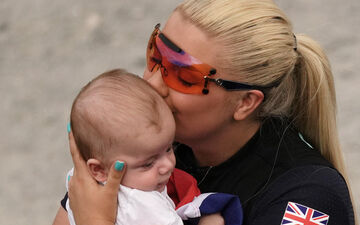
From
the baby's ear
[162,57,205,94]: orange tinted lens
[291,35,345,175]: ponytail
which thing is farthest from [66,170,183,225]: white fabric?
[291,35,345,175]: ponytail

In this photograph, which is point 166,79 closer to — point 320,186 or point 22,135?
point 320,186

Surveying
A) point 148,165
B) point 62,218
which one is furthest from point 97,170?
point 62,218

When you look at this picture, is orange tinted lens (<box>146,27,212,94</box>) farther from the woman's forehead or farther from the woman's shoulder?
the woman's shoulder

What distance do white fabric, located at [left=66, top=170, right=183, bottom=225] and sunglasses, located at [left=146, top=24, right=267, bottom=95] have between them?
53 centimetres

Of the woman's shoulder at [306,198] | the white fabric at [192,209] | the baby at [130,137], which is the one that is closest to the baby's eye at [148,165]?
the baby at [130,137]

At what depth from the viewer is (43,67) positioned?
695cm

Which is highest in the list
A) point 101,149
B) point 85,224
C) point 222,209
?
point 101,149

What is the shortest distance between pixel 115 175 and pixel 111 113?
27cm

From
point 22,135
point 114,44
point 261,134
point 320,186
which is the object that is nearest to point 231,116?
point 261,134

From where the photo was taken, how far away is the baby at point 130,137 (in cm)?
243

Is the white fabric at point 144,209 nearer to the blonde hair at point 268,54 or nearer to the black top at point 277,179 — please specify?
the black top at point 277,179

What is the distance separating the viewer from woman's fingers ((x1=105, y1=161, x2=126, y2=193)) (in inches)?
96.7

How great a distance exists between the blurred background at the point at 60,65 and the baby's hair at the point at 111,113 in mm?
3134

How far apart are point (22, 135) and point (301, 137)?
155 inches
